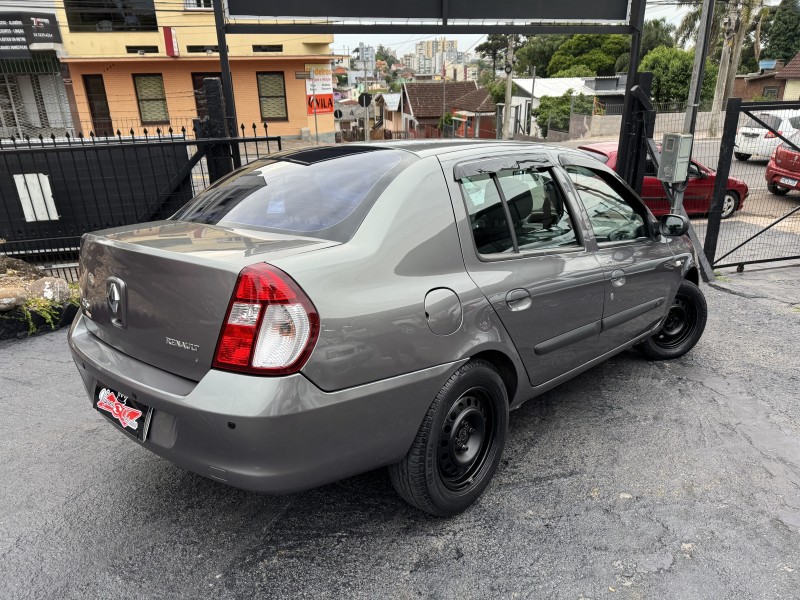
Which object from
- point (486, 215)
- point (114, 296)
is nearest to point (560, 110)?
point (486, 215)

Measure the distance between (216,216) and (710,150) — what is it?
977 cm

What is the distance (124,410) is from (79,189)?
530cm

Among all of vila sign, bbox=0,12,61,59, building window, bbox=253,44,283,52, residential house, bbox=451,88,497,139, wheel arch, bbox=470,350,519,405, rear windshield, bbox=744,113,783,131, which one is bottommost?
residential house, bbox=451,88,497,139

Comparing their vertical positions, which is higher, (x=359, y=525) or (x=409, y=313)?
(x=409, y=313)

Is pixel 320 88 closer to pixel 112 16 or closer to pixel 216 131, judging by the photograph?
pixel 112 16

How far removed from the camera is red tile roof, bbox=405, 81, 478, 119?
56.2 metres

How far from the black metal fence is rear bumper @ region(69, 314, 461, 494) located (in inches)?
180

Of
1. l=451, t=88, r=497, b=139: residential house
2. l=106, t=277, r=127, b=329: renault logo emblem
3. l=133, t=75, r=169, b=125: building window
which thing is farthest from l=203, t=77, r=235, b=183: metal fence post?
l=451, t=88, r=497, b=139: residential house

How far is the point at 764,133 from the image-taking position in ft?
25.5

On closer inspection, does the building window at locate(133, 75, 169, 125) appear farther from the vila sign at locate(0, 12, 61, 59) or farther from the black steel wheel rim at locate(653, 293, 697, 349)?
the black steel wheel rim at locate(653, 293, 697, 349)

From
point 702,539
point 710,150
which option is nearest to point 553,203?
point 702,539

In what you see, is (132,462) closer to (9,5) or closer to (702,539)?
(702,539)

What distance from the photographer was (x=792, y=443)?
10.7 feet

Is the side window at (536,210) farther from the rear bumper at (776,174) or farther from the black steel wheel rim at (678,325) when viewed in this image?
the rear bumper at (776,174)
